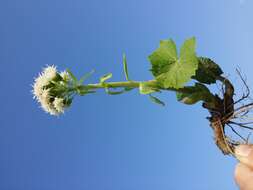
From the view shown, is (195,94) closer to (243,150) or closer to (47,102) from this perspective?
(243,150)

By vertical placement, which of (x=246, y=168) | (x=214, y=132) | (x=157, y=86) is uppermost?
(x=157, y=86)

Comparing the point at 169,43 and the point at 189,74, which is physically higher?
the point at 169,43

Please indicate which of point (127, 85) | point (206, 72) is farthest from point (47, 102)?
point (206, 72)

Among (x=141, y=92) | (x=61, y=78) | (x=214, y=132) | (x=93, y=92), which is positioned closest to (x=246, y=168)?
(x=214, y=132)

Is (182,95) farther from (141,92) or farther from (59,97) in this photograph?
(59,97)

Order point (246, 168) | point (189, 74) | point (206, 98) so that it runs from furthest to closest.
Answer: point (206, 98)
point (189, 74)
point (246, 168)

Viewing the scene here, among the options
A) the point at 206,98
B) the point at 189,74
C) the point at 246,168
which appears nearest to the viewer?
the point at 246,168
